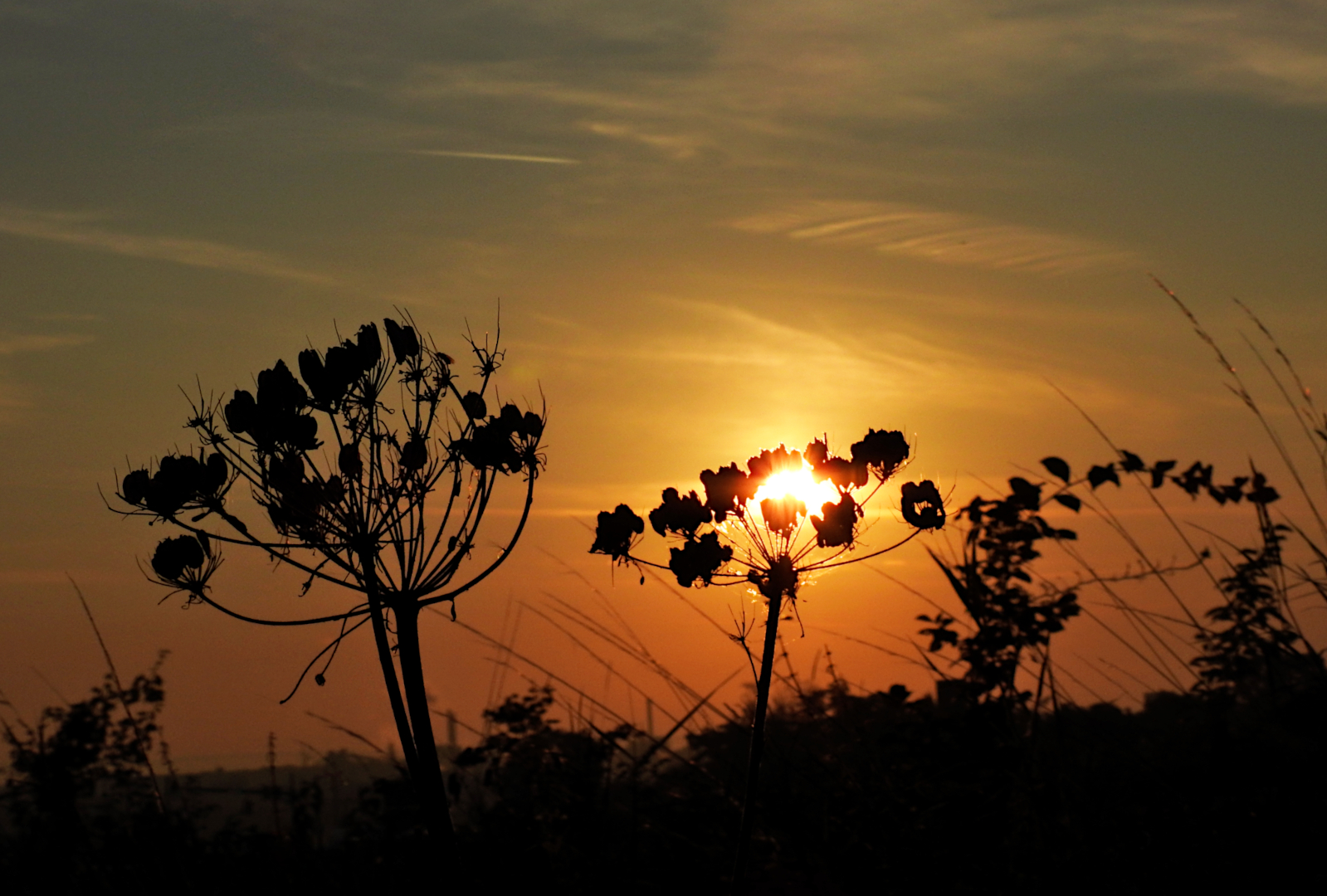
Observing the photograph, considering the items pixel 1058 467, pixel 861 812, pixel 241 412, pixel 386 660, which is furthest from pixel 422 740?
pixel 1058 467

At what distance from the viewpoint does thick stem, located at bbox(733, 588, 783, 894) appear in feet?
12.4

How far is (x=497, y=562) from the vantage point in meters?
4.64

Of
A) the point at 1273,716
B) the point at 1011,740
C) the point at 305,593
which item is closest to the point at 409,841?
the point at 1011,740

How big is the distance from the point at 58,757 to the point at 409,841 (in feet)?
20.1

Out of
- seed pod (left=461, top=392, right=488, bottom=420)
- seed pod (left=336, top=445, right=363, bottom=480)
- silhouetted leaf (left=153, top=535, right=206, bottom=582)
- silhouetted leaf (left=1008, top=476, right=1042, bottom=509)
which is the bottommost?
silhouetted leaf (left=153, top=535, right=206, bottom=582)

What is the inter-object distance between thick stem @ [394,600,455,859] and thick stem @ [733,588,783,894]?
100cm

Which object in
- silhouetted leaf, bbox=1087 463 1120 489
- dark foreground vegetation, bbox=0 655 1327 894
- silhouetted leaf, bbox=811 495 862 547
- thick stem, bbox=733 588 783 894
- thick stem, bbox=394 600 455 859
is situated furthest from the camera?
silhouetted leaf, bbox=1087 463 1120 489

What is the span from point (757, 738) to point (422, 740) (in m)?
1.24

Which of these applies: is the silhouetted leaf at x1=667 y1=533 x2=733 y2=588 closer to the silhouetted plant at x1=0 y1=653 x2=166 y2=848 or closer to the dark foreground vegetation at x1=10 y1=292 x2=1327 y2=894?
the dark foreground vegetation at x1=10 y1=292 x2=1327 y2=894

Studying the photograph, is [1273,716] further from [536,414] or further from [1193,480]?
[536,414]

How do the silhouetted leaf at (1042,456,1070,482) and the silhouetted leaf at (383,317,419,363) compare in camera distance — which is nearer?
the silhouetted leaf at (383,317,419,363)

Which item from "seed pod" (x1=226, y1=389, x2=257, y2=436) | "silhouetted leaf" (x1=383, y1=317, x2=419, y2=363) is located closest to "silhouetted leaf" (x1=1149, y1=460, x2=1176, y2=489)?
"silhouetted leaf" (x1=383, y1=317, x2=419, y2=363)

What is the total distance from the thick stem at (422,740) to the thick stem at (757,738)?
3.28 ft

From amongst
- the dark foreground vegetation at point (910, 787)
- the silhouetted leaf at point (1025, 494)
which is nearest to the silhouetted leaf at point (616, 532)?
the dark foreground vegetation at point (910, 787)
